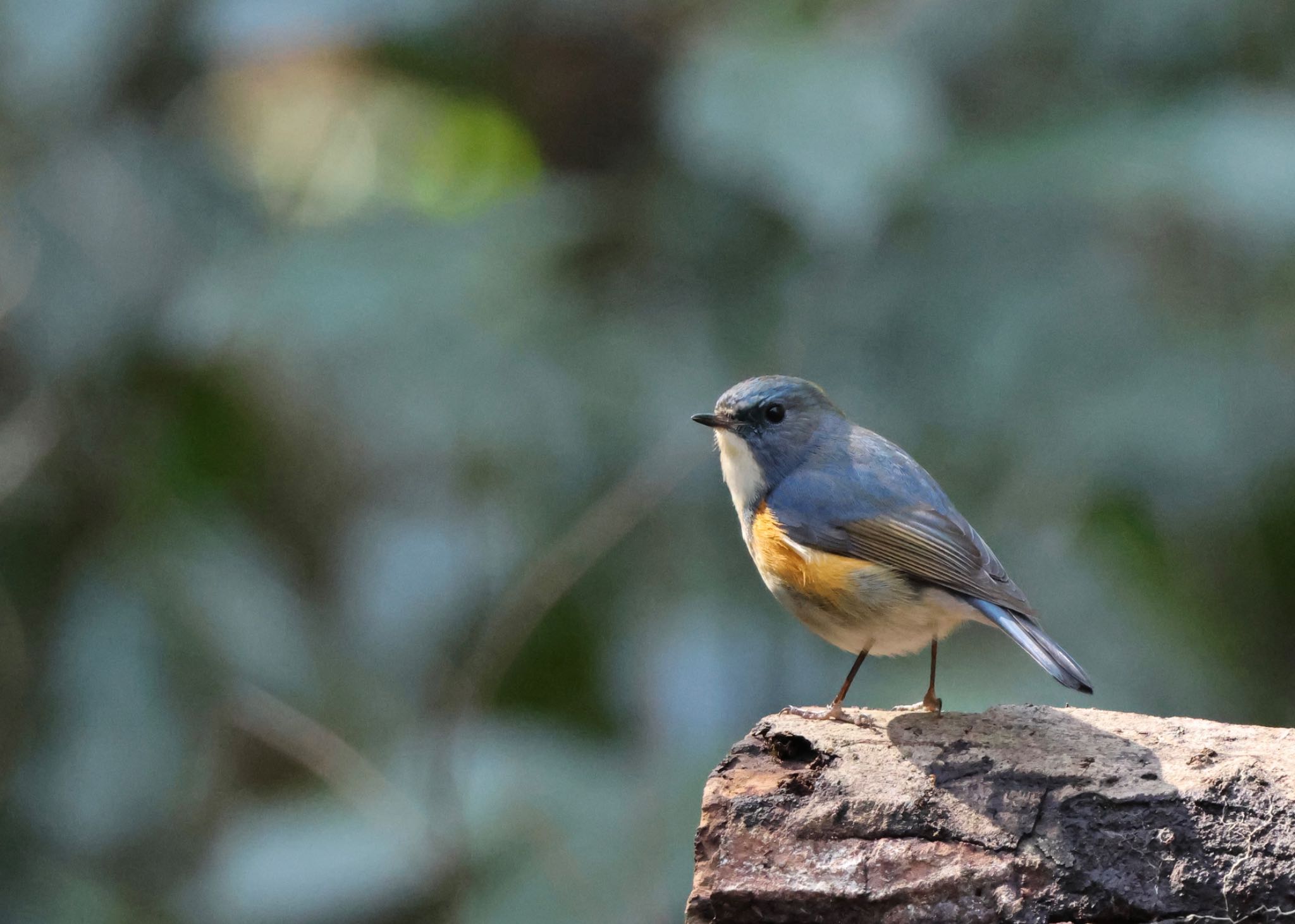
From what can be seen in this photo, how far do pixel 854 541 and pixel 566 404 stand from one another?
1688mm

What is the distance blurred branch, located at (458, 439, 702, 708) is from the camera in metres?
4.18

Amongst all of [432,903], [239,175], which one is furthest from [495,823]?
[239,175]

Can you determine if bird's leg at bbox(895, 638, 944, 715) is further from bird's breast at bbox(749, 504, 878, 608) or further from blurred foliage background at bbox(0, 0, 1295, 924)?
blurred foliage background at bbox(0, 0, 1295, 924)

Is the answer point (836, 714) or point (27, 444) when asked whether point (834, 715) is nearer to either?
point (836, 714)

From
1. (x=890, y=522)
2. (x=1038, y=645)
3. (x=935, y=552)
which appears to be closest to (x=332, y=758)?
(x=890, y=522)

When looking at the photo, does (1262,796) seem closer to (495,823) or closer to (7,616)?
(495,823)

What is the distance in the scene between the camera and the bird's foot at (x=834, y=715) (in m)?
2.53

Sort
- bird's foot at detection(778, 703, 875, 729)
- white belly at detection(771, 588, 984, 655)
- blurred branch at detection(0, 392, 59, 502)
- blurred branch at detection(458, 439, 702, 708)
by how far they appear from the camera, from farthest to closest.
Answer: blurred branch at detection(0, 392, 59, 502) < blurred branch at detection(458, 439, 702, 708) < white belly at detection(771, 588, 984, 655) < bird's foot at detection(778, 703, 875, 729)

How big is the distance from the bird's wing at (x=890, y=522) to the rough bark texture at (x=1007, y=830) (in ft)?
1.63

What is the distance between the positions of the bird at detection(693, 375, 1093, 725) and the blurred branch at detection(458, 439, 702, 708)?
993 millimetres

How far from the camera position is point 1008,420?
14.3 ft

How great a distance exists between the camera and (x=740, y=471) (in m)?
3.31

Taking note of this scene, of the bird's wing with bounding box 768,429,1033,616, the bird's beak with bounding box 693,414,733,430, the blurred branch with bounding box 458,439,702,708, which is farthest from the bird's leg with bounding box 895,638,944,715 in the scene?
the blurred branch with bounding box 458,439,702,708

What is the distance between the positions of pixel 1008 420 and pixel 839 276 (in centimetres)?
69
